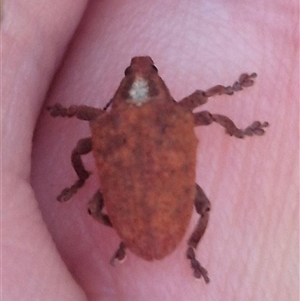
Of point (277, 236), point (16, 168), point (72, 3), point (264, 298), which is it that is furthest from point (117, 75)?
point (264, 298)

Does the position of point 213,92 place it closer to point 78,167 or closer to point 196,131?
point 196,131

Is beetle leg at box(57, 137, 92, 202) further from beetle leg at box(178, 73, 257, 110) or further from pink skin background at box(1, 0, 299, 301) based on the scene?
beetle leg at box(178, 73, 257, 110)

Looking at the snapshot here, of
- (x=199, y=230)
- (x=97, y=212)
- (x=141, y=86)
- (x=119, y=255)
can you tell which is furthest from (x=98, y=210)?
(x=141, y=86)

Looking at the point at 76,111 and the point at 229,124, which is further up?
the point at 229,124

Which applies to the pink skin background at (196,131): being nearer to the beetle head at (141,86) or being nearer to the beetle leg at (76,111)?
the beetle leg at (76,111)

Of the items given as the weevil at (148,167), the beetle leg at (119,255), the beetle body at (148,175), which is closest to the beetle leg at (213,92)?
the weevil at (148,167)

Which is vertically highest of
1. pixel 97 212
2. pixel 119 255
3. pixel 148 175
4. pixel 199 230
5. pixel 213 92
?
pixel 213 92

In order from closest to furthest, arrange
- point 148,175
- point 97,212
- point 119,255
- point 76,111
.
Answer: point 148,175
point 97,212
point 119,255
point 76,111

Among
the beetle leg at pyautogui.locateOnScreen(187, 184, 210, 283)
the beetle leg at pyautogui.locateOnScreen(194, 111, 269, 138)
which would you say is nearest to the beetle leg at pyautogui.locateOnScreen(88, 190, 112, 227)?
the beetle leg at pyautogui.locateOnScreen(187, 184, 210, 283)
